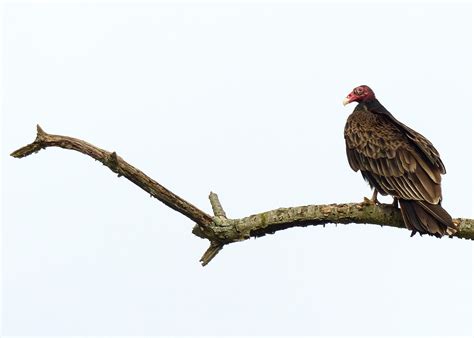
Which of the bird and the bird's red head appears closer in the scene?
the bird

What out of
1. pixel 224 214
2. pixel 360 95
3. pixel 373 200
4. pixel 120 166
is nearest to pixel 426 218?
pixel 373 200

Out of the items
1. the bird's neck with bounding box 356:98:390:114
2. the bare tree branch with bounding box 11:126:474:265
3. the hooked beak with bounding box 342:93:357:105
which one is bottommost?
the bare tree branch with bounding box 11:126:474:265

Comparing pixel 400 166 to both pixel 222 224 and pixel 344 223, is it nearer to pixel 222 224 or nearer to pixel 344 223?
pixel 344 223

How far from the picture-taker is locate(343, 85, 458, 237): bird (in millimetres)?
5871

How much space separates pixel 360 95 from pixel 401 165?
60.0 inches

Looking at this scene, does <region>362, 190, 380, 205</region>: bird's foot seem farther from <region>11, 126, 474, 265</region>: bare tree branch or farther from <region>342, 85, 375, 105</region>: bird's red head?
<region>342, 85, 375, 105</region>: bird's red head

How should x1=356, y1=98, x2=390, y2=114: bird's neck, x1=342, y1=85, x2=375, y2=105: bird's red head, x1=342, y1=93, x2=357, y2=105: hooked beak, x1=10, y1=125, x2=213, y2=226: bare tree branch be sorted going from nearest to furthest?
x1=10, y1=125, x2=213, y2=226: bare tree branch → x1=356, y1=98, x2=390, y2=114: bird's neck → x1=342, y1=85, x2=375, y2=105: bird's red head → x1=342, y1=93, x2=357, y2=105: hooked beak

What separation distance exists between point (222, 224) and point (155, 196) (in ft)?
1.99

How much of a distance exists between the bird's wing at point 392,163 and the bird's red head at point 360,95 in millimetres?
705

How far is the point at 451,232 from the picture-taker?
5.71 m

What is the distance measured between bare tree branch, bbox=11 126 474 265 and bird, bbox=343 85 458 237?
17 cm

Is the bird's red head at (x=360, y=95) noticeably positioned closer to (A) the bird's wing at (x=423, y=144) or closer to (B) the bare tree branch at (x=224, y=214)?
(A) the bird's wing at (x=423, y=144)

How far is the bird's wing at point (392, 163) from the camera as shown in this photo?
6227mm

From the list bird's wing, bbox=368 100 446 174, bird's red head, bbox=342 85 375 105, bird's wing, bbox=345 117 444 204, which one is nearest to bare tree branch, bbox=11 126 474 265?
bird's wing, bbox=345 117 444 204
